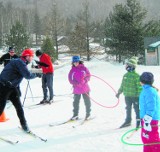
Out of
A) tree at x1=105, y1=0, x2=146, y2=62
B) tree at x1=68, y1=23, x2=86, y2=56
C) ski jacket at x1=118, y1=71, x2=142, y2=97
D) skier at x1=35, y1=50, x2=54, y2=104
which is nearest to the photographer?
ski jacket at x1=118, y1=71, x2=142, y2=97

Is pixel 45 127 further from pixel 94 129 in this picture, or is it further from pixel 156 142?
pixel 156 142

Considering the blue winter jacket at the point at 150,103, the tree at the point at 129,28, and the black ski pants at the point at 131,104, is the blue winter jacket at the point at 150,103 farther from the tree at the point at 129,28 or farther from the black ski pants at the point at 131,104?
the tree at the point at 129,28

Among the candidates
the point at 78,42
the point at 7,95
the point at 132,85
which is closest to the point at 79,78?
the point at 132,85

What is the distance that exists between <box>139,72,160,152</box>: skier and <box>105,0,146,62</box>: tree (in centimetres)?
3246

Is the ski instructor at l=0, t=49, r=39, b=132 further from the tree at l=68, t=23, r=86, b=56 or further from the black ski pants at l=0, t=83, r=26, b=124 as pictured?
the tree at l=68, t=23, r=86, b=56

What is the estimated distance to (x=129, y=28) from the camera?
121 ft

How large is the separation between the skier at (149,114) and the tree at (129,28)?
32.5 m

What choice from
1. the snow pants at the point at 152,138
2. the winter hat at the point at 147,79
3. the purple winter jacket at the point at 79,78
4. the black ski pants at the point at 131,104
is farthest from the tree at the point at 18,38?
the snow pants at the point at 152,138

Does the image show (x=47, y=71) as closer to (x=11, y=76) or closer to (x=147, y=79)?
(x=11, y=76)

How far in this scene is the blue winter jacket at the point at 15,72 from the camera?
655 centimetres

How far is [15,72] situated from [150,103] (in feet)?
9.66

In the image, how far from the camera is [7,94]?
6.71 m

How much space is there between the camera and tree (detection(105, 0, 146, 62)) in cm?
3716

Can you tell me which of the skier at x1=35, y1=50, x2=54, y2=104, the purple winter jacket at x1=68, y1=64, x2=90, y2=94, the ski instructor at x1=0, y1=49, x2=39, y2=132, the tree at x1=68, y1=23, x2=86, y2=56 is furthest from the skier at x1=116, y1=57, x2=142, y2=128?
the tree at x1=68, y1=23, x2=86, y2=56
